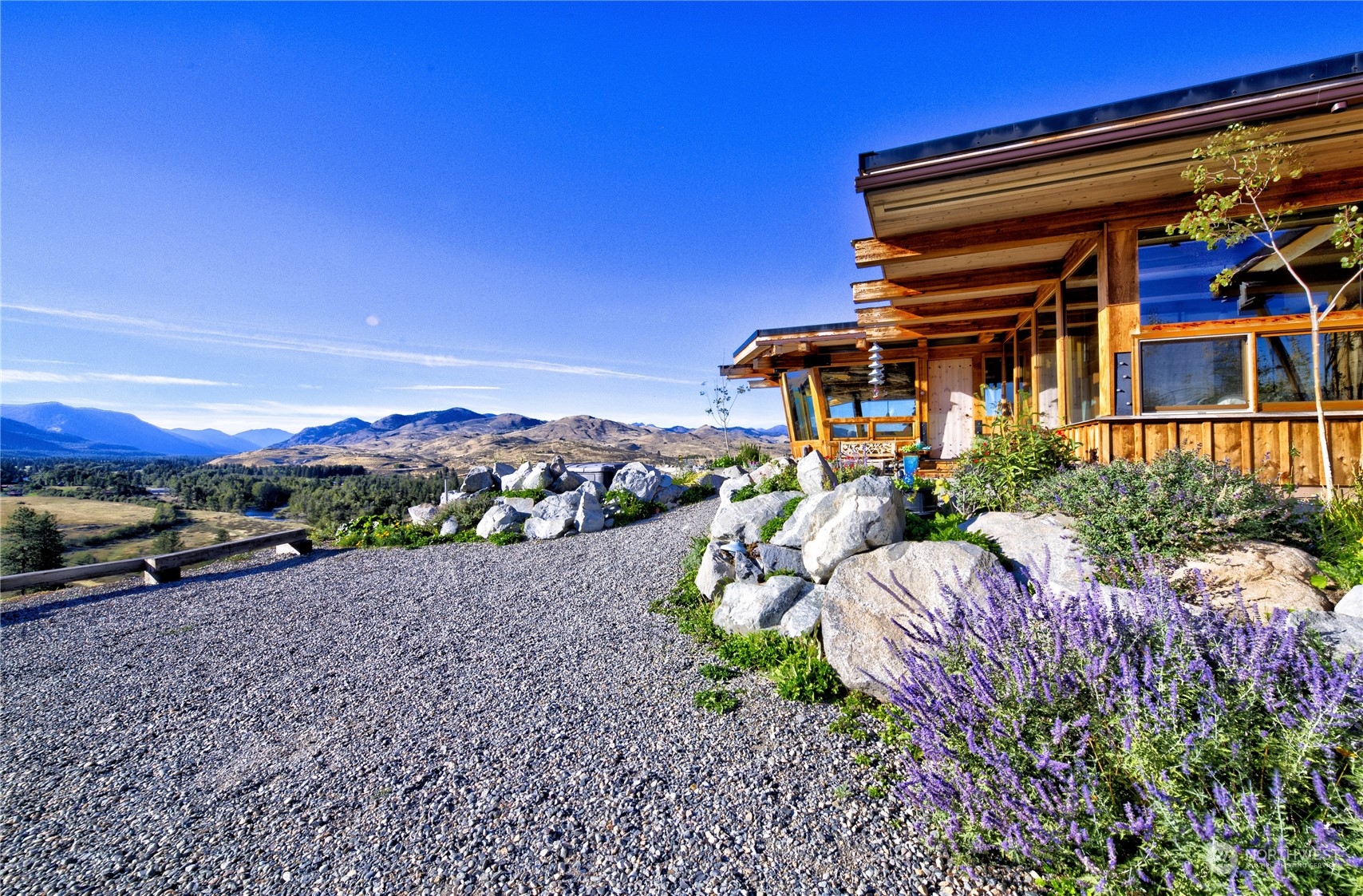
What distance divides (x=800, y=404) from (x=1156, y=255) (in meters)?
9.14

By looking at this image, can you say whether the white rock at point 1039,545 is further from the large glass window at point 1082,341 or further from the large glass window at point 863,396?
the large glass window at point 863,396

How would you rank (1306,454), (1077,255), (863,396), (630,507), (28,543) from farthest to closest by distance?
(863,396)
(28,543)
(630,507)
(1077,255)
(1306,454)

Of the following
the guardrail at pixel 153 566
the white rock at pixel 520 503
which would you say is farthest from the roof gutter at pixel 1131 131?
the guardrail at pixel 153 566

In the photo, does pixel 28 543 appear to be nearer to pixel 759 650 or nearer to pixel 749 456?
pixel 749 456

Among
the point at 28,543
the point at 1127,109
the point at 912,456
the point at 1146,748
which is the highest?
the point at 1127,109

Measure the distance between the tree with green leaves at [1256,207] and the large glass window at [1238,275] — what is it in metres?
0.10

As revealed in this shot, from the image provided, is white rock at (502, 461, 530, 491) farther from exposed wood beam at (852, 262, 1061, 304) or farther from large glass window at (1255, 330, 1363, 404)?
large glass window at (1255, 330, 1363, 404)

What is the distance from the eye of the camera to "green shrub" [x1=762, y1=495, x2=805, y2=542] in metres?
Result: 6.33

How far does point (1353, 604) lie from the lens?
3.20 m

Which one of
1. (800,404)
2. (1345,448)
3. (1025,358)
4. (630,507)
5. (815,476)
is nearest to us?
(1345,448)

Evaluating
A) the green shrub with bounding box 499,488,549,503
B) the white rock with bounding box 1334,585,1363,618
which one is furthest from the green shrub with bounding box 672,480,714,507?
the white rock with bounding box 1334,585,1363,618

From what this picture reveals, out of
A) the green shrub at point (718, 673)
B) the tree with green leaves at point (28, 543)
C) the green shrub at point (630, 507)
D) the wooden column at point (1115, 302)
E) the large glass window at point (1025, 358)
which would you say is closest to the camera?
the green shrub at point (718, 673)

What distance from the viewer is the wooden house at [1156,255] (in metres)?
5.23

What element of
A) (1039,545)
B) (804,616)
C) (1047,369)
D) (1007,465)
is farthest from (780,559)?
(1047,369)
